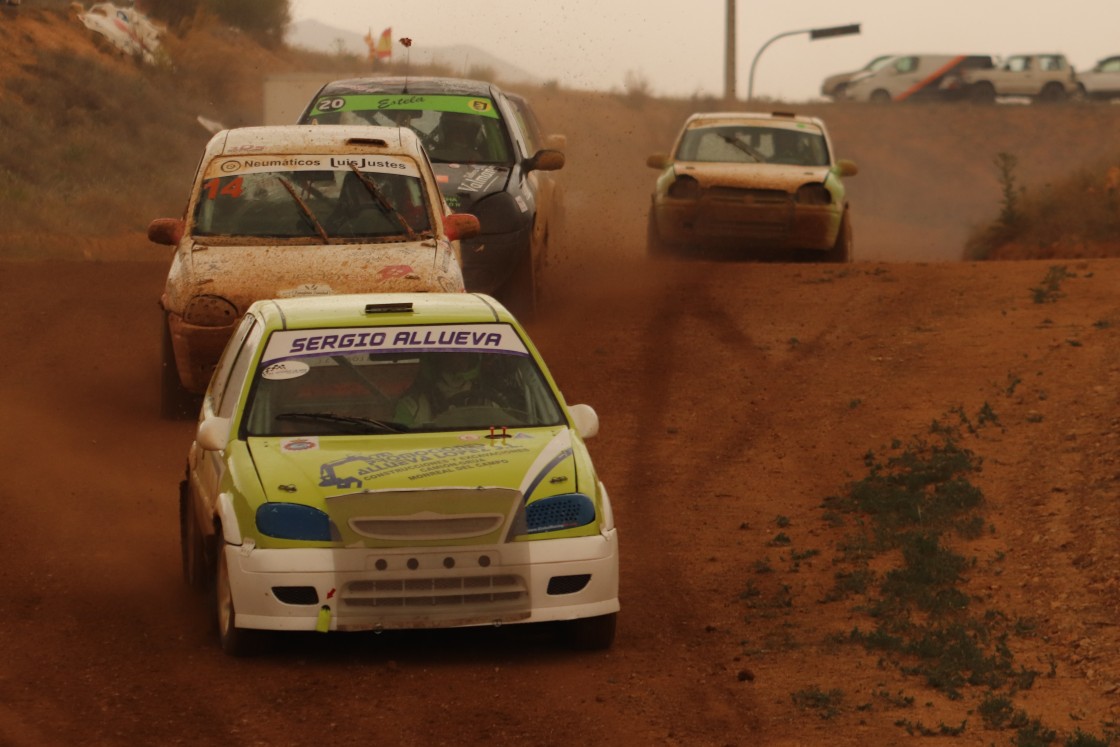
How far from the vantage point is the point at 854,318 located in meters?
15.4

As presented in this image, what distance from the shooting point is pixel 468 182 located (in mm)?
14273

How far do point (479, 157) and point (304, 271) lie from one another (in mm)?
3802

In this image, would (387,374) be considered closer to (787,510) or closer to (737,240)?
(787,510)

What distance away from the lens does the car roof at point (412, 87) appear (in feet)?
49.8

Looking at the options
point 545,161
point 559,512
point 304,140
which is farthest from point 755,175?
point 559,512

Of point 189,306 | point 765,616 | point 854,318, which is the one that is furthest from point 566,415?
point 854,318

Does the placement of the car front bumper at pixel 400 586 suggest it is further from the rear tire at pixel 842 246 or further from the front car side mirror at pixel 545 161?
the rear tire at pixel 842 246

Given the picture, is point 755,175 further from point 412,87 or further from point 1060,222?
point 1060,222

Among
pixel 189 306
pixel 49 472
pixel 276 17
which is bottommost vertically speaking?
pixel 276 17

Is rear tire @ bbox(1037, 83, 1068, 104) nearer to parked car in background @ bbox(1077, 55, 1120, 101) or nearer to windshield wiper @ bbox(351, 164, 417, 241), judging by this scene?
parked car in background @ bbox(1077, 55, 1120, 101)

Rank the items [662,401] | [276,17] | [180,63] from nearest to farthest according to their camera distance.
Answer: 1. [662,401]
2. [180,63]
3. [276,17]

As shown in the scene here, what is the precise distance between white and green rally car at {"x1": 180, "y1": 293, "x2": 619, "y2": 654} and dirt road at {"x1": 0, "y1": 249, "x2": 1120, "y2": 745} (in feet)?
0.89

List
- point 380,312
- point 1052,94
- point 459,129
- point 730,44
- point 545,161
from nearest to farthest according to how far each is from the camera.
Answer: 1. point 380,312
2. point 545,161
3. point 459,129
4. point 730,44
5. point 1052,94

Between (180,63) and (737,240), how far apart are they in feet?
95.9
